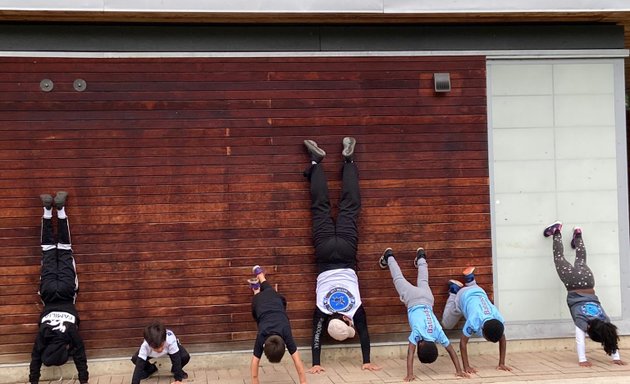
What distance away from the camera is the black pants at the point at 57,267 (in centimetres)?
762

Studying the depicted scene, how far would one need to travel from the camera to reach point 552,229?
8.66m

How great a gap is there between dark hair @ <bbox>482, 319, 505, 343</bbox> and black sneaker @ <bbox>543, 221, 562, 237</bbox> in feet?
5.51

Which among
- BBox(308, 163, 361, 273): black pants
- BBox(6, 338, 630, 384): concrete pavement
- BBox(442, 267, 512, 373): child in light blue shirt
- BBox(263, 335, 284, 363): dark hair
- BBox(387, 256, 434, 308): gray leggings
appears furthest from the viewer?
BBox(308, 163, 361, 273): black pants

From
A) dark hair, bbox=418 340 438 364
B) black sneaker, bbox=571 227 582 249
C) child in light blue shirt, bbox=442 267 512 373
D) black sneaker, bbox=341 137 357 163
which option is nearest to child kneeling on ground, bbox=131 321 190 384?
dark hair, bbox=418 340 438 364

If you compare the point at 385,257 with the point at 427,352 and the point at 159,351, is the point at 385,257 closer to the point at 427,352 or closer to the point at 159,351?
the point at 427,352

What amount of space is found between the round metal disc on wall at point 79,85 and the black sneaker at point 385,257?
4.03 meters

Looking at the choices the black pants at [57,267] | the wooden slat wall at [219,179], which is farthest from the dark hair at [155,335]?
the black pants at [57,267]

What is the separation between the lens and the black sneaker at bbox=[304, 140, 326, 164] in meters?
8.20

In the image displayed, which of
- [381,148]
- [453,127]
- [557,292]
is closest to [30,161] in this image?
[381,148]

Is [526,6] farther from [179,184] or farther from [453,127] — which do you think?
[179,184]

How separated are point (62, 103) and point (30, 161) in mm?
757

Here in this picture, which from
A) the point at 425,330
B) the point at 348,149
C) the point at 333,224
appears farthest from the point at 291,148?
the point at 425,330

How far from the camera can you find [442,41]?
8.63m

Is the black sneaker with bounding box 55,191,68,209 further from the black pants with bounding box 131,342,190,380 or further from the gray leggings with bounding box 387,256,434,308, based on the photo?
the gray leggings with bounding box 387,256,434,308
